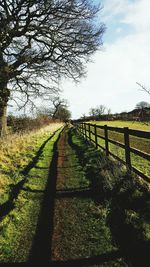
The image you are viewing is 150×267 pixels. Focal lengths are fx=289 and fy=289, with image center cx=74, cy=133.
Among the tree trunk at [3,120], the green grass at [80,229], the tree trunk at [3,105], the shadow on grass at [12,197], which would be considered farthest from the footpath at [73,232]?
the tree trunk at [3,120]

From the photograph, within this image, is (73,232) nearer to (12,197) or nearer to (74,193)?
(74,193)

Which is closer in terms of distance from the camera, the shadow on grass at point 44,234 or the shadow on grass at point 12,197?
the shadow on grass at point 44,234

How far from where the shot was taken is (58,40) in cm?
1842

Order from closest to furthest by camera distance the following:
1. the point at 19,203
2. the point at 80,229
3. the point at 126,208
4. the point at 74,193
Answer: the point at 80,229 < the point at 126,208 < the point at 19,203 < the point at 74,193

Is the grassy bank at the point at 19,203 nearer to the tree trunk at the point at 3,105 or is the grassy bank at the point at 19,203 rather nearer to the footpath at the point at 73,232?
the footpath at the point at 73,232

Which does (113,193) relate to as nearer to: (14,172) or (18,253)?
(18,253)

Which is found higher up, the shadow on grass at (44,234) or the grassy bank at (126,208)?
the grassy bank at (126,208)

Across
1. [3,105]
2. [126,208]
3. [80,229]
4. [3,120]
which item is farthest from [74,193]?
[3,120]

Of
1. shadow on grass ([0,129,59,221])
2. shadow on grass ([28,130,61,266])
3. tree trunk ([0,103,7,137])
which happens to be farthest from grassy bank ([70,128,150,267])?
tree trunk ([0,103,7,137])

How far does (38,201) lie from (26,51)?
13062 mm

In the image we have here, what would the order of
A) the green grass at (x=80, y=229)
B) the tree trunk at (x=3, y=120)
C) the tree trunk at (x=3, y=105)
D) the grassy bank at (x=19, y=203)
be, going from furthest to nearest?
the tree trunk at (x=3, y=120), the tree trunk at (x=3, y=105), the grassy bank at (x=19, y=203), the green grass at (x=80, y=229)

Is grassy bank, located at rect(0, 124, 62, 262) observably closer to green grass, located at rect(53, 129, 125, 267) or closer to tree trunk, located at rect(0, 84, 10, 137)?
green grass, located at rect(53, 129, 125, 267)

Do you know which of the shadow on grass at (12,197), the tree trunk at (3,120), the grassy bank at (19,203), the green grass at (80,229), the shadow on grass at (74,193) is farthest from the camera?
the tree trunk at (3,120)

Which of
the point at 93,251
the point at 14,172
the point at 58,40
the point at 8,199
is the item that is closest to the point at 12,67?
the point at 58,40
